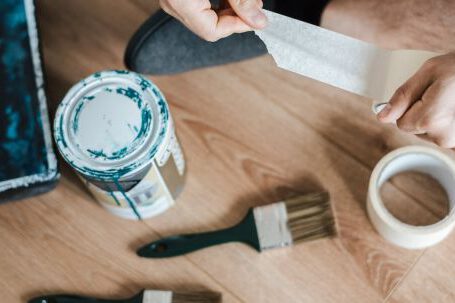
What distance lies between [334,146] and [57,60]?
427 mm

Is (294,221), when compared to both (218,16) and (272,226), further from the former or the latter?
(218,16)

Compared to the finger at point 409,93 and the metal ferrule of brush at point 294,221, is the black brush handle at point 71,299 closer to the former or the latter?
the metal ferrule of brush at point 294,221

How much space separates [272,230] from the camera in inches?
29.6

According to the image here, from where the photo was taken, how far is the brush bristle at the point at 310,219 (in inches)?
29.4

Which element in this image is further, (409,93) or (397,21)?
(397,21)

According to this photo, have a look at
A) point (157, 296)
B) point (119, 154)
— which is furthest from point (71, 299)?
point (119, 154)

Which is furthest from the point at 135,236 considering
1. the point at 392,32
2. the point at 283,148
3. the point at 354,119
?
the point at 392,32

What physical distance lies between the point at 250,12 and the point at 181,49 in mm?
197

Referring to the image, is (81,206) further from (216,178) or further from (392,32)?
(392,32)

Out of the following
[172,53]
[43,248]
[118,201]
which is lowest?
[43,248]

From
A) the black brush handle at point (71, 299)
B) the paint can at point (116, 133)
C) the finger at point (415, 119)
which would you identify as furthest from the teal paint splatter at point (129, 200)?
the finger at point (415, 119)

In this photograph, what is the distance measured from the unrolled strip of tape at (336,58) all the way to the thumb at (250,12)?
0.07 feet

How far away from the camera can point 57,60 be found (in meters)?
0.89

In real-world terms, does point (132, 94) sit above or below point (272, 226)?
above
